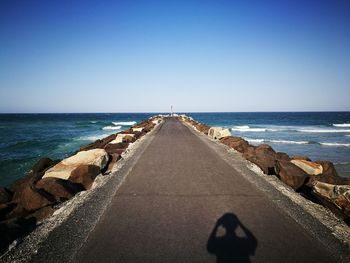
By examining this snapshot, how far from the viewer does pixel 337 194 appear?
16.5 feet

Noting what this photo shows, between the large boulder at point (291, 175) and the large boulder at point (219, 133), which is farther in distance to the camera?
the large boulder at point (219, 133)

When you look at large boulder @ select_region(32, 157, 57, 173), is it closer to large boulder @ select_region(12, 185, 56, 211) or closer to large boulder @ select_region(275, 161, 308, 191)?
large boulder @ select_region(12, 185, 56, 211)

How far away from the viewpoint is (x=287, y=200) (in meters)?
5.12

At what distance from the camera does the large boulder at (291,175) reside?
6320 mm

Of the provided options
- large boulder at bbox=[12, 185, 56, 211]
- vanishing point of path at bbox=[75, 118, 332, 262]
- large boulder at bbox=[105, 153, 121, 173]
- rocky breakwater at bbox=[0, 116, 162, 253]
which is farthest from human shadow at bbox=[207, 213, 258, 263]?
large boulder at bbox=[105, 153, 121, 173]

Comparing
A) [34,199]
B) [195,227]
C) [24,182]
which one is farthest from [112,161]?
[195,227]

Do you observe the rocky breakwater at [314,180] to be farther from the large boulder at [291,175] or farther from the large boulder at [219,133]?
the large boulder at [219,133]

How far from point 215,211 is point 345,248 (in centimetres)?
199

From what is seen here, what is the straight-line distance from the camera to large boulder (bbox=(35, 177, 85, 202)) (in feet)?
18.4

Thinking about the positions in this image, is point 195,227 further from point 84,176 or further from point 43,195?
point 84,176

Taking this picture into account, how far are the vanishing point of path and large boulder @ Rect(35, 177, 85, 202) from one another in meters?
1.18

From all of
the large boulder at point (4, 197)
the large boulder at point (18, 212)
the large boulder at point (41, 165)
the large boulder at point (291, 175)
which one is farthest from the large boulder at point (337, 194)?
the large boulder at point (41, 165)

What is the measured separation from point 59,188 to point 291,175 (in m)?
5.67

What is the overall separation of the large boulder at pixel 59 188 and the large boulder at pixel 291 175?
17.4ft
